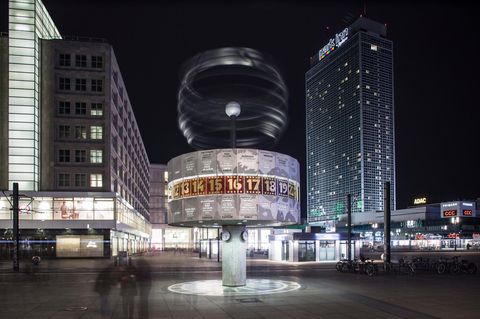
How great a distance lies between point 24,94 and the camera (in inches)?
2931

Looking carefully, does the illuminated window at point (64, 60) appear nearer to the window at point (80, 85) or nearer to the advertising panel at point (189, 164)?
the window at point (80, 85)

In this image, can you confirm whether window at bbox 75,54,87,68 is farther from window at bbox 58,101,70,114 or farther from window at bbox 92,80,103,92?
window at bbox 58,101,70,114

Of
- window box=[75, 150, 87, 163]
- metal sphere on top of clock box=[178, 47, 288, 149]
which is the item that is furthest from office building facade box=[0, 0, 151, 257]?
metal sphere on top of clock box=[178, 47, 288, 149]

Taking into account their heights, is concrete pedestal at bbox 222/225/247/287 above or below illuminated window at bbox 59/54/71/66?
below

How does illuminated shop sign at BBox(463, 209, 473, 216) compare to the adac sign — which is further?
illuminated shop sign at BBox(463, 209, 473, 216)

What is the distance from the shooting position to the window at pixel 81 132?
→ 76875 mm

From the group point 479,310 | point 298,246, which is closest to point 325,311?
point 479,310

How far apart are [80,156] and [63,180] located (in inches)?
179

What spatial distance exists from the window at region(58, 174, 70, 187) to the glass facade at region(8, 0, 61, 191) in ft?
10.9

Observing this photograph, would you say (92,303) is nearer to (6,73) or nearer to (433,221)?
(6,73)

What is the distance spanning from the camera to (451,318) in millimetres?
19109

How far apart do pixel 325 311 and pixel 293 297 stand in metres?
4.51

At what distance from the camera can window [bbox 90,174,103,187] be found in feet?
253

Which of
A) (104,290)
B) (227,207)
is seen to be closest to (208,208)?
(227,207)
